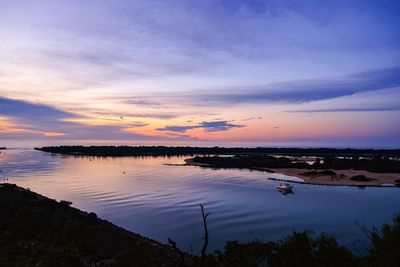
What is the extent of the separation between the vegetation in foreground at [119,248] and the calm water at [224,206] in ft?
13.6

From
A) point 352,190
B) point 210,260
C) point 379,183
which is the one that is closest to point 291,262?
point 210,260

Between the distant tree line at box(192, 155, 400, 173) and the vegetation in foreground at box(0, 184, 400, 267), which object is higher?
the distant tree line at box(192, 155, 400, 173)

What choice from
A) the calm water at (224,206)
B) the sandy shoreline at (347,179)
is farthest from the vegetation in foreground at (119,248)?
the sandy shoreline at (347,179)

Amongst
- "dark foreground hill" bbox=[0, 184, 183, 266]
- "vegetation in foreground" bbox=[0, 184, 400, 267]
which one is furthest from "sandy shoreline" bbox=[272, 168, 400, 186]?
"dark foreground hill" bbox=[0, 184, 183, 266]

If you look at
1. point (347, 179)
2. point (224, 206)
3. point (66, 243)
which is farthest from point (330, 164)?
point (66, 243)

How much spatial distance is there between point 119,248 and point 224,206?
17.5 m

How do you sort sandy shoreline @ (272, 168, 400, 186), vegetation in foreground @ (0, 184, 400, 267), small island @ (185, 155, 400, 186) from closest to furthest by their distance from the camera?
vegetation in foreground @ (0, 184, 400, 267)
sandy shoreline @ (272, 168, 400, 186)
small island @ (185, 155, 400, 186)

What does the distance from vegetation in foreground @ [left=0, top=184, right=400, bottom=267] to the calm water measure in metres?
4.15

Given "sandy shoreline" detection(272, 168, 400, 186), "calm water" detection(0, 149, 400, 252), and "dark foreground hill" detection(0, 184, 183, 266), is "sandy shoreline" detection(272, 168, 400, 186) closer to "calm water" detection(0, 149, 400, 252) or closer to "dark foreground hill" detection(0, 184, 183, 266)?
"calm water" detection(0, 149, 400, 252)

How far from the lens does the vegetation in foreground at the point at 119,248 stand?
45.4ft

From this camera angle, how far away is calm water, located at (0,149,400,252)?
27.1 m

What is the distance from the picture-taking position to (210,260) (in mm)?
15297

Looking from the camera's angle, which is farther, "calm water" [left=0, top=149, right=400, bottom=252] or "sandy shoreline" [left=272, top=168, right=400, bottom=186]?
"sandy shoreline" [left=272, top=168, right=400, bottom=186]

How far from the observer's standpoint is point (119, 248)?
2144cm
